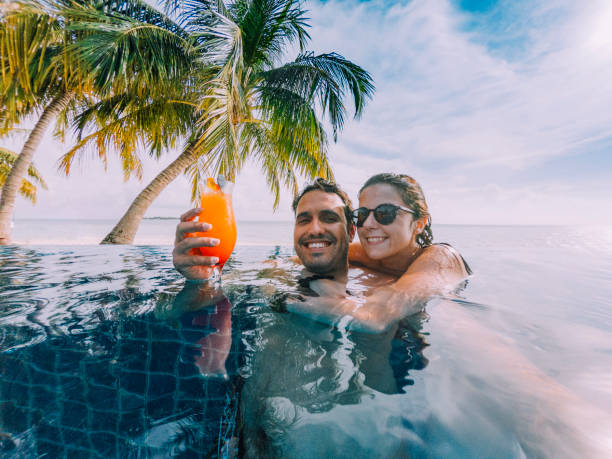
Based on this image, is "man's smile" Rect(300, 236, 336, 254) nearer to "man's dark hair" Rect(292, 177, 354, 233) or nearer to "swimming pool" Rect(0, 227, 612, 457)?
"man's dark hair" Rect(292, 177, 354, 233)

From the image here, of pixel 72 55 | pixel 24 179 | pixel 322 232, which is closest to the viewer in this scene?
pixel 322 232

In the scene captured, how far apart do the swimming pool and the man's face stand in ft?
2.28

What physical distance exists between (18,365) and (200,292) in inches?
35.9

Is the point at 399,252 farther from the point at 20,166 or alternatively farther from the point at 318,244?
the point at 20,166

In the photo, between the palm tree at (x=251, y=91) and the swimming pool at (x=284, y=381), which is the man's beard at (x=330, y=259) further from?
the palm tree at (x=251, y=91)

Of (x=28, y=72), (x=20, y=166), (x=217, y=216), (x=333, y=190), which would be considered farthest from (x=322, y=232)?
(x=20, y=166)

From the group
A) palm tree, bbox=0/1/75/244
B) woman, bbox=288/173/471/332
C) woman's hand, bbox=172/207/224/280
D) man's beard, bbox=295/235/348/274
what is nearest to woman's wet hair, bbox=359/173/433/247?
woman, bbox=288/173/471/332

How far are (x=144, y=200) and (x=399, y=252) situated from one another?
6101 mm

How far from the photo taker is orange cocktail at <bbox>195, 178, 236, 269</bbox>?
1479 millimetres

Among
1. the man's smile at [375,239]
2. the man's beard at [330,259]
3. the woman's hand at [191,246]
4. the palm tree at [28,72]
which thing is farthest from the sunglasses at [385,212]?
the palm tree at [28,72]

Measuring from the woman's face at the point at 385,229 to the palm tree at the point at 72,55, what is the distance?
501 cm

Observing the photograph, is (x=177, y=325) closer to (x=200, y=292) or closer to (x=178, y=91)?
(x=200, y=292)

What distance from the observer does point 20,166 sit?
19.0 feet

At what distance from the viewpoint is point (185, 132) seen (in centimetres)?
692
